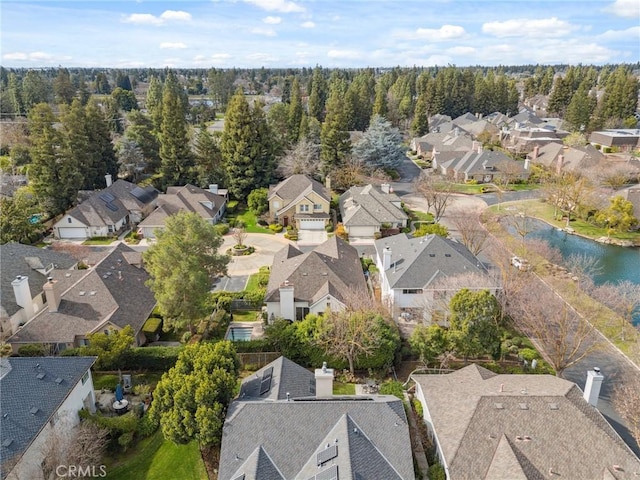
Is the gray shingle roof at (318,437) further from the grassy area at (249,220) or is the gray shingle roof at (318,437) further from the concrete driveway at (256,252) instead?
the grassy area at (249,220)

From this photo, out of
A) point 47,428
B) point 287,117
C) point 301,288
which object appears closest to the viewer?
point 47,428

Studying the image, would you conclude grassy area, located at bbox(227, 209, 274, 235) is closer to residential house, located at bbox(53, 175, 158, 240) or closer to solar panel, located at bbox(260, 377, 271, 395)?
residential house, located at bbox(53, 175, 158, 240)

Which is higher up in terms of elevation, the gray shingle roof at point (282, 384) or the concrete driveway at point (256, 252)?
the gray shingle roof at point (282, 384)

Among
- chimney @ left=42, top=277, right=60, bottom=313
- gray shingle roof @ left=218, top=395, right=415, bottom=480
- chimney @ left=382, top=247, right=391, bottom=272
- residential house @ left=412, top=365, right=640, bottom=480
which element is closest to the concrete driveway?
chimney @ left=382, top=247, right=391, bottom=272

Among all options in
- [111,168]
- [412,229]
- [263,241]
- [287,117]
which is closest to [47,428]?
[263,241]

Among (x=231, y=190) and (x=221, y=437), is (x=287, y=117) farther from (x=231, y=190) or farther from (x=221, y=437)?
(x=221, y=437)

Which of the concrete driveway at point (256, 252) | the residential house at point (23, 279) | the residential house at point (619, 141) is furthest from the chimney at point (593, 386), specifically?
the residential house at point (619, 141)
